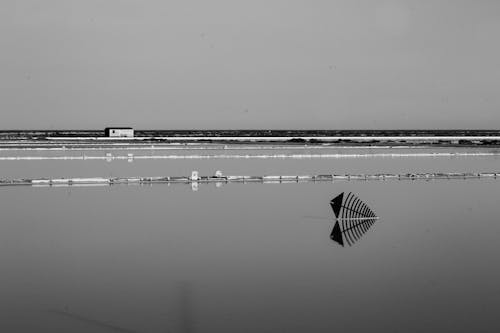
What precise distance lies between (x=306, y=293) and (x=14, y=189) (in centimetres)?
3170

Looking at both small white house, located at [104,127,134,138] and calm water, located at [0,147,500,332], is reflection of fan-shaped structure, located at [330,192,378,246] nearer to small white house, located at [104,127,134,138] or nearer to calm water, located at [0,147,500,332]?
calm water, located at [0,147,500,332]

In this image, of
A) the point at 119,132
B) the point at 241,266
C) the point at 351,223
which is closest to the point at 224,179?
the point at 351,223

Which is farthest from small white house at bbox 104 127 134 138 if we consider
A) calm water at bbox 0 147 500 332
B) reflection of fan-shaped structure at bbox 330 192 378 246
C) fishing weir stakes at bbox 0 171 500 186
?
reflection of fan-shaped structure at bbox 330 192 378 246

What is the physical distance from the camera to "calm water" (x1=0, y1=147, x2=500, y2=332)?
1481cm

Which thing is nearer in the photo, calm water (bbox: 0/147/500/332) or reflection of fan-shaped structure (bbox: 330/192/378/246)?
calm water (bbox: 0/147/500/332)

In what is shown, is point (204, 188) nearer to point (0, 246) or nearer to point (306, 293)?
point (0, 246)

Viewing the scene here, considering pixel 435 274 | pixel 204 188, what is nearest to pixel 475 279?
pixel 435 274

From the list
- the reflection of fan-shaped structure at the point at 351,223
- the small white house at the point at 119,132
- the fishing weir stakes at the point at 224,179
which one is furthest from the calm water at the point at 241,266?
the small white house at the point at 119,132

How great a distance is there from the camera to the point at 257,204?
121 ft

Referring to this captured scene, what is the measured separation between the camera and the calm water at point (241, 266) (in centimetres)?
1481

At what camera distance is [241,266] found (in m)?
20.2

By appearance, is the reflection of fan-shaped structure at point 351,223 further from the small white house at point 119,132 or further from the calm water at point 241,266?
the small white house at point 119,132

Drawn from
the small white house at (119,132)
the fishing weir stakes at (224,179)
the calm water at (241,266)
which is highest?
the small white house at (119,132)

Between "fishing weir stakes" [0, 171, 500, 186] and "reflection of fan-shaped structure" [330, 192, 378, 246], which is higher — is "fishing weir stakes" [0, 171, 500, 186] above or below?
above
